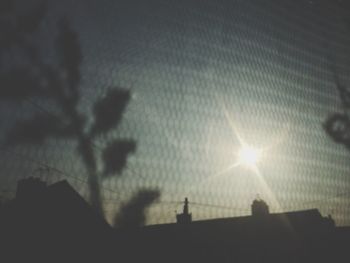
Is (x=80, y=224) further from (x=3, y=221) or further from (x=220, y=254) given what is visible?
(x=220, y=254)

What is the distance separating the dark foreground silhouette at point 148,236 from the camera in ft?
24.9

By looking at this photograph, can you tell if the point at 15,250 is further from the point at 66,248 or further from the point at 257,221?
the point at 257,221

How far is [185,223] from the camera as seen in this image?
10.0 metres

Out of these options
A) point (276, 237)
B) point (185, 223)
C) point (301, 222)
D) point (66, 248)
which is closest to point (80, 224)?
point (66, 248)

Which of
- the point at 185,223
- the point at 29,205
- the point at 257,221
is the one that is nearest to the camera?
the point at 29,205

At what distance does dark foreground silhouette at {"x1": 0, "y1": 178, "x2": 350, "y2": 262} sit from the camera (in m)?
7.59

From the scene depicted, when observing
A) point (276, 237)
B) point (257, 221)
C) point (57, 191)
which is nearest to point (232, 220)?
point (257, 221)

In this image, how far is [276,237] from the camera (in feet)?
33.8

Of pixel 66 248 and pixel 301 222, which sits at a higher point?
pixel 301 222

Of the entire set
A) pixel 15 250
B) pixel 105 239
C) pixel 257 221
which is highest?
pixel 257 221

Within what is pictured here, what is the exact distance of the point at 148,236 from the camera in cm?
1050

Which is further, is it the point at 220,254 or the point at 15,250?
the point at 220,254

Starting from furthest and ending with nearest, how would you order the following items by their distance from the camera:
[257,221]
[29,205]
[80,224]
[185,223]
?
[257,221], [185,223], [80,224], [29,205]

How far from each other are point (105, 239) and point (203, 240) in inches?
116
